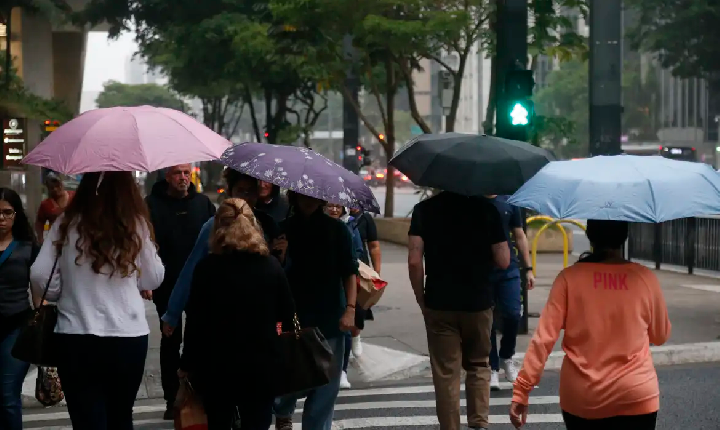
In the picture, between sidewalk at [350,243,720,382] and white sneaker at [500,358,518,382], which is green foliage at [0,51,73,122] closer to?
sidewalk at [350,243,720,382]

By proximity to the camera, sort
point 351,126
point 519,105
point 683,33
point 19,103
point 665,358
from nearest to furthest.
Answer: point 665,358, point 519,105, point 19,103, point 351,126, point 683,33

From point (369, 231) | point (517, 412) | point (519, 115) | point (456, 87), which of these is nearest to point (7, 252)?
point (517, 412)

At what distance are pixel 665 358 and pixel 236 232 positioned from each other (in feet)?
23.2

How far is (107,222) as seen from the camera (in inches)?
204

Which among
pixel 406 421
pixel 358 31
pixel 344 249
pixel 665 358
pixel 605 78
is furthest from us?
pixel 358 31

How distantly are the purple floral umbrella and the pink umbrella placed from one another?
30 cm

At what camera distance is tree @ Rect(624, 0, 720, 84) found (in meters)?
46.4

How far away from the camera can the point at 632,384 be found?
4.60m

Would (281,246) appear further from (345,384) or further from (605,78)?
(605,78)

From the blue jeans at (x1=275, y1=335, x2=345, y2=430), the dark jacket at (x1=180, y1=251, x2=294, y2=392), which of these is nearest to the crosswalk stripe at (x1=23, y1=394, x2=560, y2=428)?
the blue jeans at (x1=275, y1=335, x2=345, y2=430)

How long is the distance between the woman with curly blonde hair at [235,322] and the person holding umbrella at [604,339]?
1226mm

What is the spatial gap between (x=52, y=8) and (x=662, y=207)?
1042 inches

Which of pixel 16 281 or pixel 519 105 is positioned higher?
pixel 519 105

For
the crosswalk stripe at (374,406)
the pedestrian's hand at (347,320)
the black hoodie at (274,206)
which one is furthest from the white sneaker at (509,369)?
the pedestrian's hand at (347,320)
